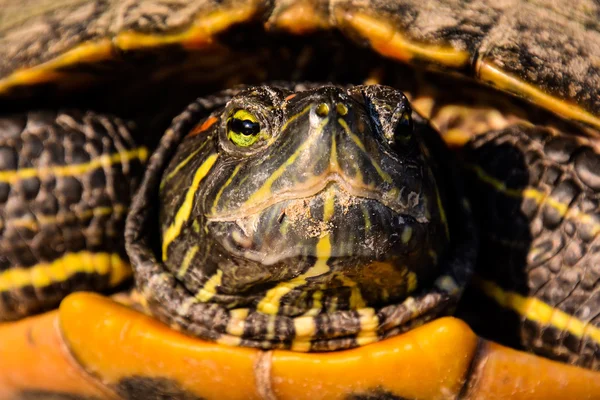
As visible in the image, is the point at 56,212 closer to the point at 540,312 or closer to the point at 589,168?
the point at 540,312

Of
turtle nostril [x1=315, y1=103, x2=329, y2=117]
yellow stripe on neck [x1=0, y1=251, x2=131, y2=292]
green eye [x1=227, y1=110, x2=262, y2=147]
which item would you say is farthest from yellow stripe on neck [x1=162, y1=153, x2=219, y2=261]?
turtle nostril [x1=315, y1=103, x2=329, y2=117]

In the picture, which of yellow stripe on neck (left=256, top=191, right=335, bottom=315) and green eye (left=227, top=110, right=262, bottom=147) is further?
green eye (left=227, top=110, right=262, bottom=147)

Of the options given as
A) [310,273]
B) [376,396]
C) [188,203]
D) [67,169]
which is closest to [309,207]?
[310,273]

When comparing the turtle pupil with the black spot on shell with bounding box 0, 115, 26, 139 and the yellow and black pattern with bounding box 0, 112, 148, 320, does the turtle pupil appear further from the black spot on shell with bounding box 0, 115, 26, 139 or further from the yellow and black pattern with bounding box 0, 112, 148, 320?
the black spot on shell with bounding box 0, 115, 26, 139

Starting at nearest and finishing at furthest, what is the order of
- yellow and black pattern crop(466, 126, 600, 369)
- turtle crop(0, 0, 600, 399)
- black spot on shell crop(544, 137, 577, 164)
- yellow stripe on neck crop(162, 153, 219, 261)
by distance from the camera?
turtle crop(0, 0, 600, 399)
yellow stripe on neck crop(162, 153, 219, 261)
yellow and black pattern crop(466, 126, 600, 369)
black spot on shell crop(544, 137, 577, 164)

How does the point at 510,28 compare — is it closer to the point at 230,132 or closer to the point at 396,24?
the point at 396,24

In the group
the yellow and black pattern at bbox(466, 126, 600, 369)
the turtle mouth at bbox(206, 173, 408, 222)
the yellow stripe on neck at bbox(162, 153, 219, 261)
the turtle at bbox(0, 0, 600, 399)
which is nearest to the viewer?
the turtle mouth at bbox(206, 173, 408, 222)

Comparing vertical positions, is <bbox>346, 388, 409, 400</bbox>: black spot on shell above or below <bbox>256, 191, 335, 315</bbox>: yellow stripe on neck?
below

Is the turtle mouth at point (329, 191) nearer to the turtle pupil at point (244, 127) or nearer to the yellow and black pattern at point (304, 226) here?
the yellow and black pattern at point (304, 226)
